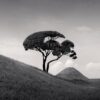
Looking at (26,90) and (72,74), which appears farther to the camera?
(72,74)

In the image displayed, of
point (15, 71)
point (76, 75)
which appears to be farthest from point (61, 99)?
point (76, 75)

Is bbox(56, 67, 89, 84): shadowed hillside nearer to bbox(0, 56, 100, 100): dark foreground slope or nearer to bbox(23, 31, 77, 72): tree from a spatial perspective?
bbox(23, 31, 77, 72): tree

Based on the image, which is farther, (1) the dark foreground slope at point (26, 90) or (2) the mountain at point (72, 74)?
(2) the mountain at point (72, 74)

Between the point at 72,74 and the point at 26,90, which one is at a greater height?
the point at 72,74

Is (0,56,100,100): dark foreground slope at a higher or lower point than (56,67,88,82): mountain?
lower

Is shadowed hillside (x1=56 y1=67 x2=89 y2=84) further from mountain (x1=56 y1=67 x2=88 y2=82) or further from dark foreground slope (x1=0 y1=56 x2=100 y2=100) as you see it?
dark foreground slope (x1=0 y1=56 x2=100 y2=100)

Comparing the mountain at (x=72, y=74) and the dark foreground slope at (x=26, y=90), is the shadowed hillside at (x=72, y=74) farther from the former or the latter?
the dark foreground slope at (x=26, y=90)

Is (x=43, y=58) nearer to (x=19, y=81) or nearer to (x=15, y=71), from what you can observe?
(x=15, y=71)

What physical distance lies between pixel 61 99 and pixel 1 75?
10.8 meters

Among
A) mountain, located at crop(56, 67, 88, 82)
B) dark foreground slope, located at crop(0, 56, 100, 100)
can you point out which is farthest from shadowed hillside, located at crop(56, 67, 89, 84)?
dark foreground slope, located at crop(0, 56, 100, 100)

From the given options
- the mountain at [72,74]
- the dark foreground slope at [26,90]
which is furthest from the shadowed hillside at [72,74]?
the dark foreground slope at [26,90]

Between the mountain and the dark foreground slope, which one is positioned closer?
the dark foreground slope

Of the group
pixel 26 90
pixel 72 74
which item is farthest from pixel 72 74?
pixel 26 90

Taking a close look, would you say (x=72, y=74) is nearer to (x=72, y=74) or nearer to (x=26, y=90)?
(x=72, y=74)
